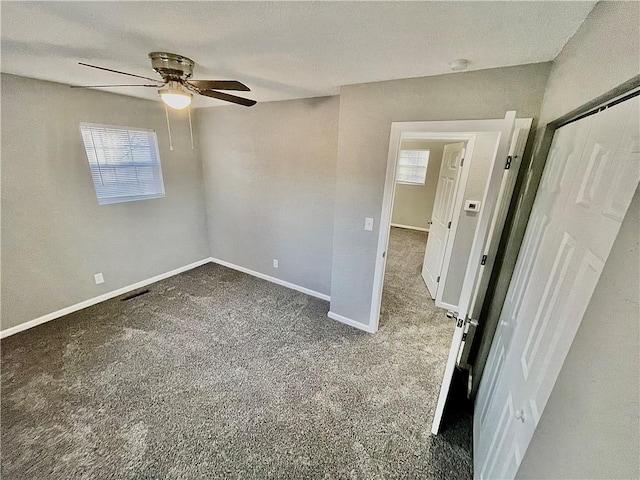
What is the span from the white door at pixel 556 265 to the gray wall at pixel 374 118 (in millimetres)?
521

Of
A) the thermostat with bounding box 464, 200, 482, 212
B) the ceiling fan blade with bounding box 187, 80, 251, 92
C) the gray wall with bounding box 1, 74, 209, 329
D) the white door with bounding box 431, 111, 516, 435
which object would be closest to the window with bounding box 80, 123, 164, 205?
the gray wall with bounding box 1, 74, 209, 329

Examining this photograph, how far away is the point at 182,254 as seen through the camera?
150 inches

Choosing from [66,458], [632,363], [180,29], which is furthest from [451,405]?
[180,29]

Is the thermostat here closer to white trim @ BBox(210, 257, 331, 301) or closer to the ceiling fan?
white trim @ BBox(210, 257, 331, 301)

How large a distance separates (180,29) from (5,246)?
2.65m

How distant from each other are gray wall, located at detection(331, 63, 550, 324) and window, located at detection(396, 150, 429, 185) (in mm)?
4168

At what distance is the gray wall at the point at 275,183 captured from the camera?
9.21ft

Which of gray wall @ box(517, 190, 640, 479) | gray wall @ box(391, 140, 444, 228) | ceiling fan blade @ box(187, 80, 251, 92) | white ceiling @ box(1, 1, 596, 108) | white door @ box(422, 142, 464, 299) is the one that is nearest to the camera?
gray wall @ box(517, 190, 640, 479)

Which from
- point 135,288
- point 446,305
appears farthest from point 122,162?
point 446,305

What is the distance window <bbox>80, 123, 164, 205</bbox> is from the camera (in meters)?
2.73

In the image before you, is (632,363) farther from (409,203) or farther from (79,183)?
(409,203)

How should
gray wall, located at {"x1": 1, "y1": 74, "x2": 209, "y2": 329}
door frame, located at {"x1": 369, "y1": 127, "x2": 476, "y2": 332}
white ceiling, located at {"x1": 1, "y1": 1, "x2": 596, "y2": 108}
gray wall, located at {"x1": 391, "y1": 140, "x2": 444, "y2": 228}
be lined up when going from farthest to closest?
gray wall, located at {"x1": 391, "y1": 140, "x2": 444, "y2": 228} < gray wall, located at {"x1": 1, "y1": 74, "x2": 209, "y2": 329} < door frame, located at {"x1": 369, "y1": 127, "x2": 476, "y2": 332} < white ceiling, located at {"x1": 1, "y1": 1, "x2": 596, "y2": 108}

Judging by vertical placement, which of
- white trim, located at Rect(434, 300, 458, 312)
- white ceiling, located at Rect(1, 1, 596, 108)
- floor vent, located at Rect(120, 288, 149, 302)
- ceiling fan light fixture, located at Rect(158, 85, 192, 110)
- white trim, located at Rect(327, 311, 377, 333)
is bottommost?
floor vent, located at Rect(120, 288, 149, 302)

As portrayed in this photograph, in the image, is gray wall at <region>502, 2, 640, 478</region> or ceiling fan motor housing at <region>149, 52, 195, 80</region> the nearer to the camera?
gray wall at <region>502, 2, 640, 478</region>
